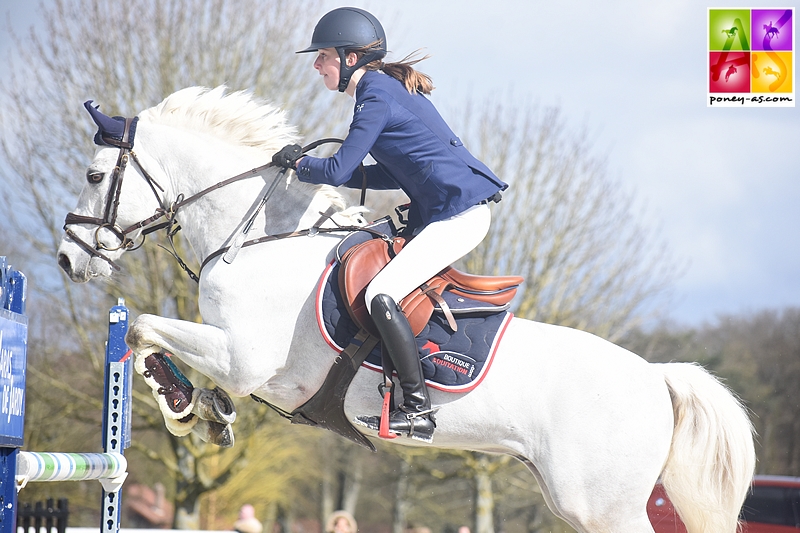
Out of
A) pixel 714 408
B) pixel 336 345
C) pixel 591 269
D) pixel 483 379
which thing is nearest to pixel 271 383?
pixel 336 345

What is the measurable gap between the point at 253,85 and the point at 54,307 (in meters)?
5.54

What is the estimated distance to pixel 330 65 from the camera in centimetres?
384

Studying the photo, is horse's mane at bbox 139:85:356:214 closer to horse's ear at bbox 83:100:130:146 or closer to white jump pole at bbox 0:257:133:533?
horse's ear at bbox 83:100:130:146

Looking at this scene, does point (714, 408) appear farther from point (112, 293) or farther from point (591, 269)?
point (591, 269)

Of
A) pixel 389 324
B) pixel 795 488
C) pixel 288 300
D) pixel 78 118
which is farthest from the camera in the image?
pixel 78 118

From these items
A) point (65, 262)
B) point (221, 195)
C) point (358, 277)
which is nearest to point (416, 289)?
point (358, 277)

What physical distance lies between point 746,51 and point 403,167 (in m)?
7.97

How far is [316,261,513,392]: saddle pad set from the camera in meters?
3.58

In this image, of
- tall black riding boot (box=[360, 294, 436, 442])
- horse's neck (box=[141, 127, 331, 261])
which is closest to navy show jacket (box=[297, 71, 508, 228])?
horse's neck (box=[141, 127, 331, 261])

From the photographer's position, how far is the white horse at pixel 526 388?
361 cm

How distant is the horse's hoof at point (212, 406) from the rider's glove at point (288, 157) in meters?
1.15

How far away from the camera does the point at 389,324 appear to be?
11.4 ft

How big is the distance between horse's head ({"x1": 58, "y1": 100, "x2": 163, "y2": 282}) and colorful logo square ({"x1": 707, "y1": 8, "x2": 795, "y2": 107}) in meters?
7.83

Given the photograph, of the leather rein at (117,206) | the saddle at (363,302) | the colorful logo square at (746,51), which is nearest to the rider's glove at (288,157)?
the leather rein at (117,206)
